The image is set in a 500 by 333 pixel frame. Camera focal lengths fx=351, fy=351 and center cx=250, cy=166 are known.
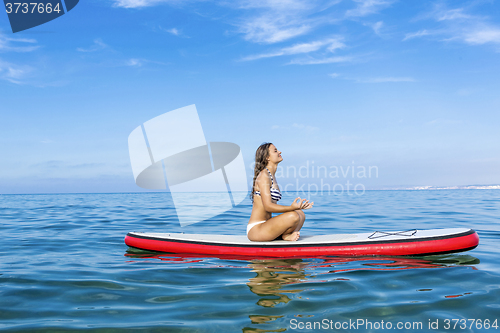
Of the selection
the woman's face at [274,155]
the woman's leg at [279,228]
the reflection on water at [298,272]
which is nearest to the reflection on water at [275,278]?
the reflection on water at [298,272]

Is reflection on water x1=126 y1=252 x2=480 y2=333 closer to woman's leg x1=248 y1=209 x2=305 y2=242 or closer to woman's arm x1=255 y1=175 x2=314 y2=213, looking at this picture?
woman's leg x1=248 y1=209 x2=305 y2=242

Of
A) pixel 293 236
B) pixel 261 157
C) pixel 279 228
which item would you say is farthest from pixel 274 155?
pixel 293 236

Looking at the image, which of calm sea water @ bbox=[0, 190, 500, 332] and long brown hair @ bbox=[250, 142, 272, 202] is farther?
long brown hair @ bbox=[250, 142, 272, 202]

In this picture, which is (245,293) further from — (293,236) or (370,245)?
(370,245)

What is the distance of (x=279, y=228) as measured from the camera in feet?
17.6

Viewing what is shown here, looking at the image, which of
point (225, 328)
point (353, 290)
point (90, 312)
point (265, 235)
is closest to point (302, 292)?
point (353, 290)

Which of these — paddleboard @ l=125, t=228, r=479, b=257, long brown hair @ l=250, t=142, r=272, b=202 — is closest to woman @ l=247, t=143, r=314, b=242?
long brown hair @ l=250, t=142, r=272, b=202

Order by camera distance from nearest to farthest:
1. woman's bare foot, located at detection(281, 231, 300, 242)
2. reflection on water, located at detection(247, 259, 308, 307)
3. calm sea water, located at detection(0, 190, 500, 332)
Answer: calm sea water, located at detection(0, 190, 500, 332), reflection on water, located at detection(247, 259, 308, 307), woman's bare foot, located at detection(281, 231, 300, 242)

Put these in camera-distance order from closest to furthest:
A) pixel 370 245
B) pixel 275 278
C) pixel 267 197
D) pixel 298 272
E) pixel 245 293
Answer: pixel 245 293
pixel 275 278
pixel 298 272
pixel 267 197
pixel 370 245

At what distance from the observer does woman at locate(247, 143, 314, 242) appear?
5.17 metres

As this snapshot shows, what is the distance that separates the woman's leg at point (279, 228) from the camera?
5.22 meters

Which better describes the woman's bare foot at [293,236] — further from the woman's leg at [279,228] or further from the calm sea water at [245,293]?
the calm sea water at [245,293]

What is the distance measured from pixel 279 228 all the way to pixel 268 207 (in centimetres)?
44

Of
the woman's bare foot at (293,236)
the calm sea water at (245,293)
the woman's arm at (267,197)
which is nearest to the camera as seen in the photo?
the calm sea water at (245,293)
